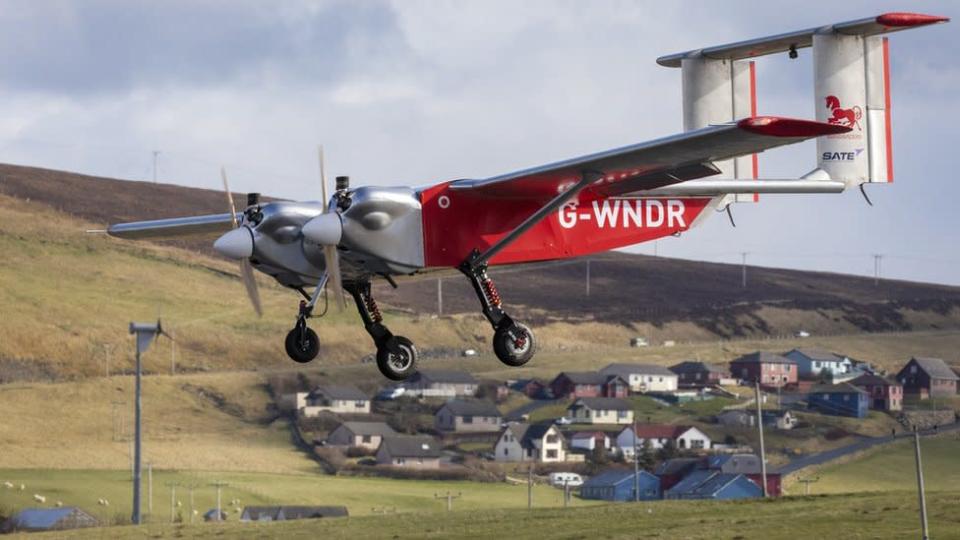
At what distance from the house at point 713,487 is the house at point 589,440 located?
16.4m

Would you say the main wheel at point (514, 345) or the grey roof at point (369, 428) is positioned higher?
the main wheel at point (514, 345)

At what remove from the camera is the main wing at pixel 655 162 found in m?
34.6

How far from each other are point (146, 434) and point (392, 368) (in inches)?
5467

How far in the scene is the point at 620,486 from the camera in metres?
172

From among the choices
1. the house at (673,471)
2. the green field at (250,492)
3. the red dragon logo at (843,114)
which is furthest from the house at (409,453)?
the red dragon logo at (843,114)

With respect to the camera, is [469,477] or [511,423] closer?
[469,477]

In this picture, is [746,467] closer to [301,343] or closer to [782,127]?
[301,343]

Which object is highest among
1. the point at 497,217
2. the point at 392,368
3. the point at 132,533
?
the point at 497,217

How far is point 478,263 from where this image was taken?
37.3 meters

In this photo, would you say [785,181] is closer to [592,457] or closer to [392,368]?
[392,368]

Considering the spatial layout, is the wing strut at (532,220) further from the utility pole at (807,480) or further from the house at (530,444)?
the house at (530,444)

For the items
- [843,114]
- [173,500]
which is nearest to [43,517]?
[173,500]

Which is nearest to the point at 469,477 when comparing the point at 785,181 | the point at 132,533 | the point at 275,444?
the point at 275,444

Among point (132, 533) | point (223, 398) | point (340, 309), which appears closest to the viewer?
point (340, 309)
